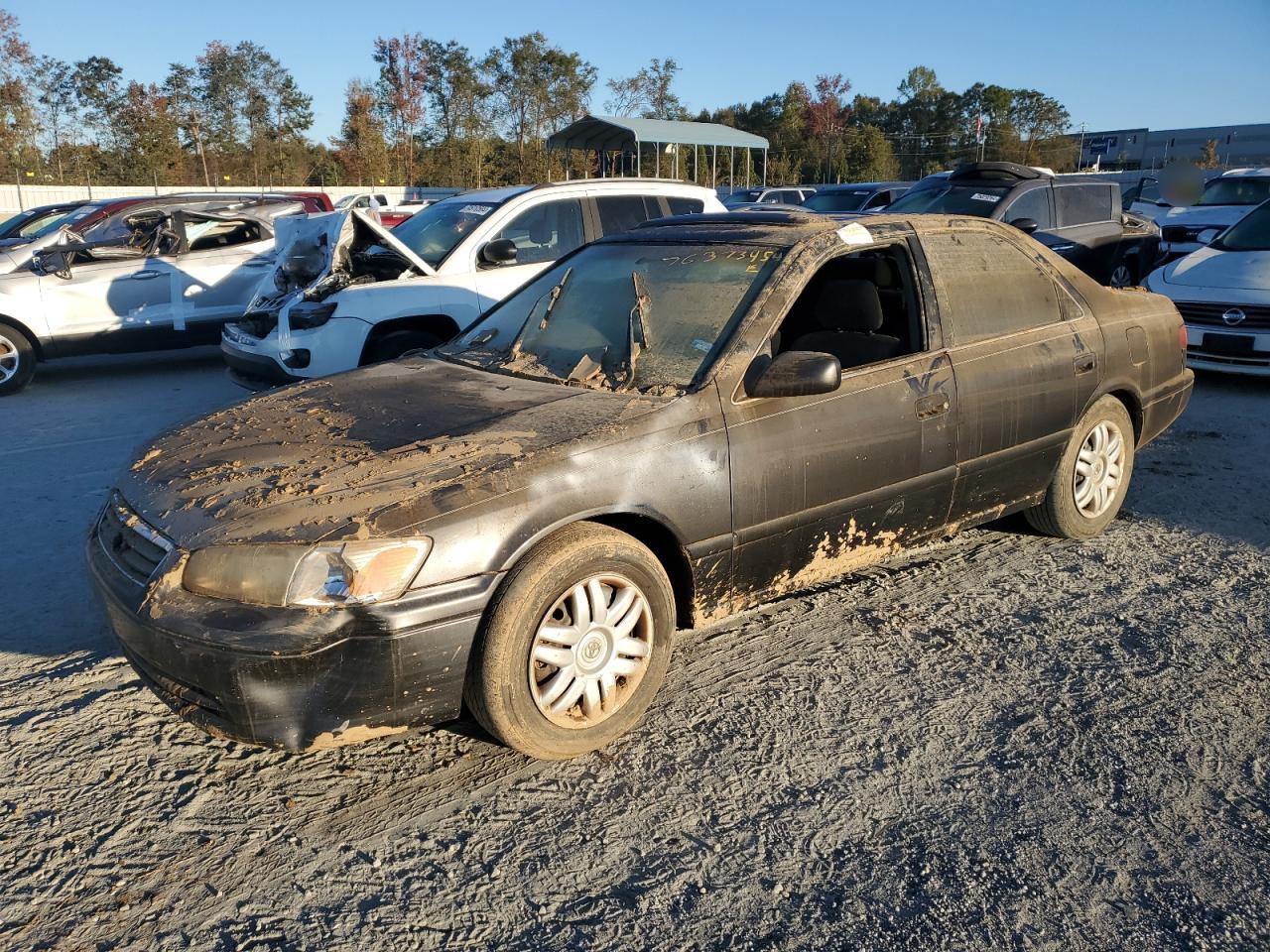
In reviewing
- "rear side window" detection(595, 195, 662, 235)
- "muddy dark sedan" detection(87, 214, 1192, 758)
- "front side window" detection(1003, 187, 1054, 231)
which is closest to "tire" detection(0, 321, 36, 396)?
"rear side window" detection(595, 195, 662, 235)

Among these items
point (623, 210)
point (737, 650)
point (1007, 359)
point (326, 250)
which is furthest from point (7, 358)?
point (1007, 359)

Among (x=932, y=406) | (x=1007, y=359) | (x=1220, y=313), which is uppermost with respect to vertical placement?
(x=1007, y=359)

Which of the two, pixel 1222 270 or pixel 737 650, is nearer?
pixel 737 650

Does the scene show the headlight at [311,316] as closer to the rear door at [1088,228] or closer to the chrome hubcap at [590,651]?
the chrome hubcap at [590,651]

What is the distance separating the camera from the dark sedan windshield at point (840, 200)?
1788 cm

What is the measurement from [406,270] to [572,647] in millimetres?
5149

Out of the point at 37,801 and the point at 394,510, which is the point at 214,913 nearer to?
the point at 37,801

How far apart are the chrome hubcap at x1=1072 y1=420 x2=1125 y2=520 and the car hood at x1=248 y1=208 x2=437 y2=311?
4.77m

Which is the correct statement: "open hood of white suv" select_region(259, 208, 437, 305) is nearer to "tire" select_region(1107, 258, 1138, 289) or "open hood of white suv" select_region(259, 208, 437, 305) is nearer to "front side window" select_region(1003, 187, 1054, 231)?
"front side window" select_region(1003, 187, 1054, 231)

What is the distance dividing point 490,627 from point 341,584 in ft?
1.44

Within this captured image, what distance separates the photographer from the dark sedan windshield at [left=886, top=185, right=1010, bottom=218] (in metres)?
10.4

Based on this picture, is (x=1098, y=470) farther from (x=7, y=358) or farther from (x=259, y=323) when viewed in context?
(x=7, y=358)

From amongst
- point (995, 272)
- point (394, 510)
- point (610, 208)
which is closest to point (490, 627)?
point (394, 510)

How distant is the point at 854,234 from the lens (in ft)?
12.8
